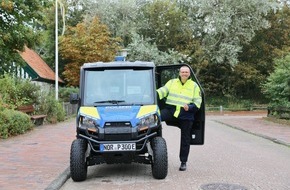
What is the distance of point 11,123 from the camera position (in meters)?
15.9

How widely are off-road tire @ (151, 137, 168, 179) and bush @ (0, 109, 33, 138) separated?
833 cm

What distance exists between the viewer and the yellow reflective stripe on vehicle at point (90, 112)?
8.26 m

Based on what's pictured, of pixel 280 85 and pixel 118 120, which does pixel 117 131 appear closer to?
pixel 118 120

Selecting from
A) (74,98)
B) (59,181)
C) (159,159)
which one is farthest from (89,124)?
(159,159)

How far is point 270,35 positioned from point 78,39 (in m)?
22.1

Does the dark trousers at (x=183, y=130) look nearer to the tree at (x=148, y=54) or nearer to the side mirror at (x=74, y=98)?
the side mirror at (x=74, y=98)

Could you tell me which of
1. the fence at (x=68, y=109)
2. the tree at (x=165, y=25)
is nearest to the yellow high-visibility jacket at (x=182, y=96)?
the fence at (x=68, y=109)

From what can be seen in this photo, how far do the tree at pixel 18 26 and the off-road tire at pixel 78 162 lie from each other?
11.2m

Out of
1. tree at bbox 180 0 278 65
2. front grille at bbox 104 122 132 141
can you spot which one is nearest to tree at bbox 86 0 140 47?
tree at bbox 180 0 278 65

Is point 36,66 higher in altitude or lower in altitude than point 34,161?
higher

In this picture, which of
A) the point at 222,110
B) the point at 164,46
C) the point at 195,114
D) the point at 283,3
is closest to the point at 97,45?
the point at 164,46

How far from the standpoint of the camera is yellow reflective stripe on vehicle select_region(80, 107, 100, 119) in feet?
27.1

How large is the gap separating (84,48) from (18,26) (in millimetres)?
19263

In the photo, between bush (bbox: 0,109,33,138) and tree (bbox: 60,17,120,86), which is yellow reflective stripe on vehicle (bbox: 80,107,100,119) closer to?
bush (bbox: 0,109,33,138)
